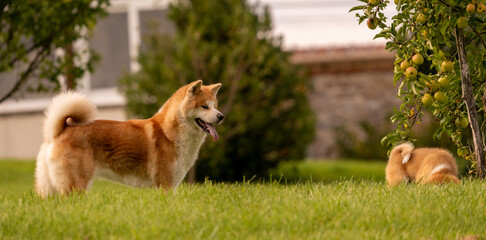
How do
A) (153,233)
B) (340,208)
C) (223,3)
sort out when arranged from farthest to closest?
(223,3)
(340,208)
(153,233)

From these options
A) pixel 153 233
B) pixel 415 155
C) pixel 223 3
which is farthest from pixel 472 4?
pixel 223 3

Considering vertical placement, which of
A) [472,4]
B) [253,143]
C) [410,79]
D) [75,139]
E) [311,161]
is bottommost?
[311,161]

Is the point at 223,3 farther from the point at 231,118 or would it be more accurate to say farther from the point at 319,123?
the point at 319,123

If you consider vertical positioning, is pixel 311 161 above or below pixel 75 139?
below

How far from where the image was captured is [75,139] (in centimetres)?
549

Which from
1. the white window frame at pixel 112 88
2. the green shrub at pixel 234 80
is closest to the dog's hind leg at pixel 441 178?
the green shrub at pixel 234 80

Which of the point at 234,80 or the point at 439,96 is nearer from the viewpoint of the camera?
the point at 439,96

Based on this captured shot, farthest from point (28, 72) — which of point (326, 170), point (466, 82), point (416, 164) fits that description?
point (326, 170)

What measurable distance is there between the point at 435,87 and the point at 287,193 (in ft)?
5.43

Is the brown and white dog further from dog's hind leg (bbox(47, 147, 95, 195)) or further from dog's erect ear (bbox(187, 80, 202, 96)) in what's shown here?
Answer: dog's hind leg (bbox(47, 147, 95, 195))

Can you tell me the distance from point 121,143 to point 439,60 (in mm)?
2953

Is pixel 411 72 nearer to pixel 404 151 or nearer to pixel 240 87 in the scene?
pixel 404 151

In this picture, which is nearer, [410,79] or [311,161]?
[410,79]

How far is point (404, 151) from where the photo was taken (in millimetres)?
6488
